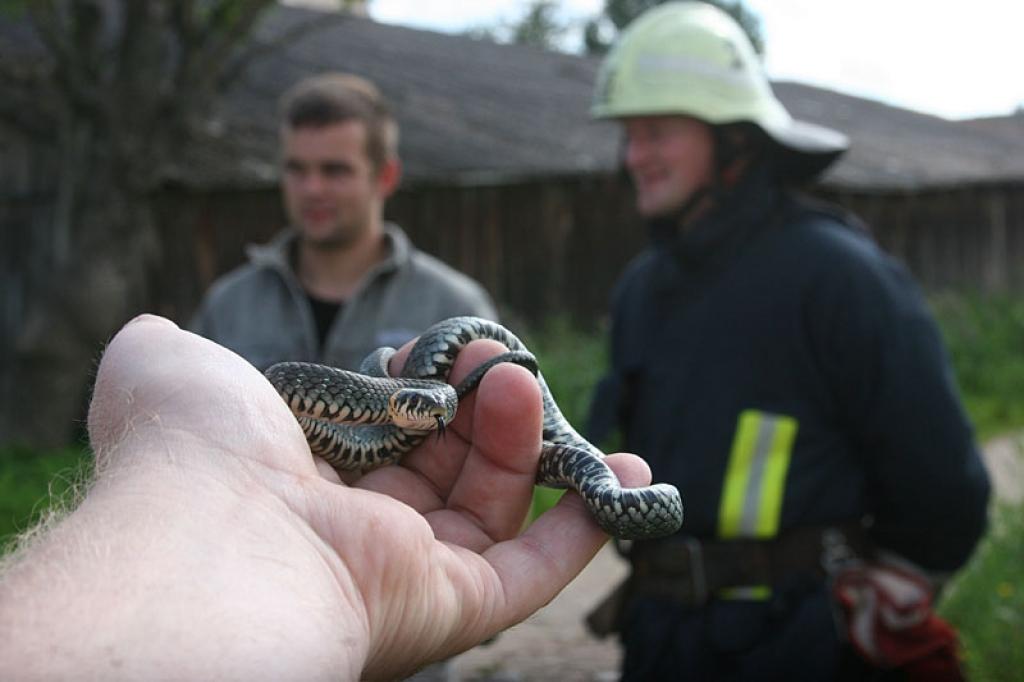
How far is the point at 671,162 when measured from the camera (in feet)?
17.8

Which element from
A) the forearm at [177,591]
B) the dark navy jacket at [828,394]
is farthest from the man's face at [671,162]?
the forearm at [177,591]

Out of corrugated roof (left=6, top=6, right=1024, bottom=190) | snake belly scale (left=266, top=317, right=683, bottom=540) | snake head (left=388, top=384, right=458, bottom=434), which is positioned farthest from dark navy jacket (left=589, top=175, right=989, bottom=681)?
corrugated roof (left=6, top=6, right=1024, bottom=190)

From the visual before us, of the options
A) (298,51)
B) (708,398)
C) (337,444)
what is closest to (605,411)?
(708,398)

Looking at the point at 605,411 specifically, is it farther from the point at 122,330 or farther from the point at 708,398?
the point at 122,330

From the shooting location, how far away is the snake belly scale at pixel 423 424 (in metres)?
2.82

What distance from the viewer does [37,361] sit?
583 inches

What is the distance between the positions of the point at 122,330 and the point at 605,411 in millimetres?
2623

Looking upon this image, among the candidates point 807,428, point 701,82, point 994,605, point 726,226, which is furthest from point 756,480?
point 994,605

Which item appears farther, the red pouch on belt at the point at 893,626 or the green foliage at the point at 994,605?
the green foliage at the point at 994,605

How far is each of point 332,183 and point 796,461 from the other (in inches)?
103

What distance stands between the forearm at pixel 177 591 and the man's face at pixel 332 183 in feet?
11.6

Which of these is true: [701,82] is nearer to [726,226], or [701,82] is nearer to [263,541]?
[726,226]

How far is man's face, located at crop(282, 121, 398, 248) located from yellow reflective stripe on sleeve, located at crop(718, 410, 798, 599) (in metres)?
2.18

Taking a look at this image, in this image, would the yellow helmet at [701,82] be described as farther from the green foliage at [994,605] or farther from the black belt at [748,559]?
the green foliage at [994,605]
